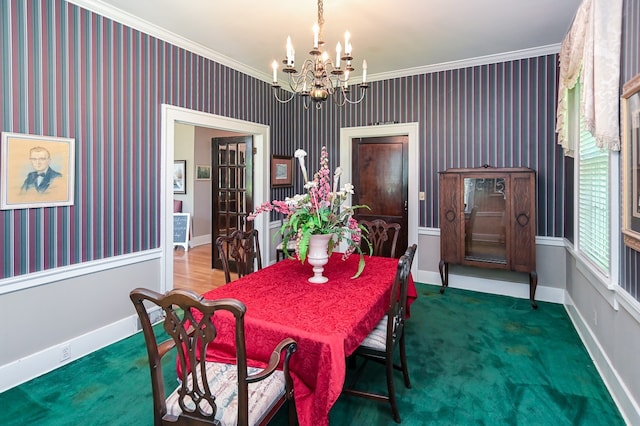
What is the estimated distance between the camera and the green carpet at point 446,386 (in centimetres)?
207

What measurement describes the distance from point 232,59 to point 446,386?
155 inches

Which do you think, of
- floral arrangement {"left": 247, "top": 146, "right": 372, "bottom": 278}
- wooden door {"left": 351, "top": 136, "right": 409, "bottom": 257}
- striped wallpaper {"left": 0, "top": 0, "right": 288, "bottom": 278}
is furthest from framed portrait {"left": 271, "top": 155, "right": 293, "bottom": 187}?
floral arrangement {"left": 247, "top": 146, "right": 372, "bottom": 278}

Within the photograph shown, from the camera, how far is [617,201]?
2.24 m

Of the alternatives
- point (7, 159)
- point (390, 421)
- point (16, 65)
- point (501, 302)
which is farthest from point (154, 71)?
point (501, 302)

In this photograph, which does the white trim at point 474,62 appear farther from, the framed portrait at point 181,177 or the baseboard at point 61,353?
the framed portrait at point 181,177

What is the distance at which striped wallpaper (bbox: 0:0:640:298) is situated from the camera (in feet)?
8.21

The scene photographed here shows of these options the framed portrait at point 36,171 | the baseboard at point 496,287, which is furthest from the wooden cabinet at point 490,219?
the framed portrait at point 36,171

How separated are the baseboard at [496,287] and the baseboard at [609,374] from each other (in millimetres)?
656

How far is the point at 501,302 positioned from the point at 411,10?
3136 millimetres

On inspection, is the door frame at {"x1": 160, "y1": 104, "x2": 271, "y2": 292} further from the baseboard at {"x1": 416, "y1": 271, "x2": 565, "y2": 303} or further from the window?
the window

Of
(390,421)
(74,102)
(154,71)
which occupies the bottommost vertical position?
(390,421)

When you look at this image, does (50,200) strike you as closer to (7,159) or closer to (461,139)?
(7,159)

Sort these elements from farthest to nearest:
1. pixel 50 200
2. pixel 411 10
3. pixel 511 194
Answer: pixel 511 194, pixel 411 10, pixel 50 200

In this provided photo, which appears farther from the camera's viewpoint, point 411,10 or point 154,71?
point 154,71
